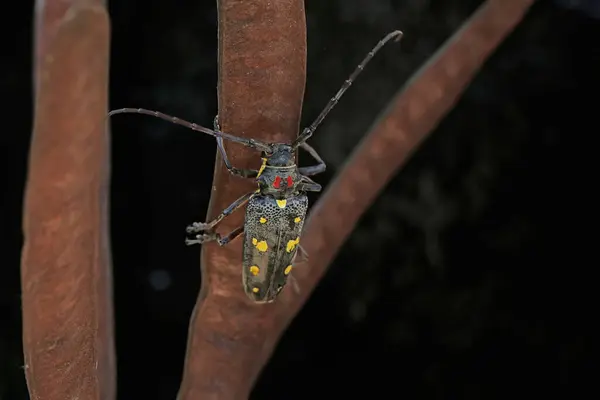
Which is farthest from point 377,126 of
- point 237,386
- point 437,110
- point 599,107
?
point 599,107

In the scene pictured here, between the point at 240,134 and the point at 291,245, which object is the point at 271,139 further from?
the point at 291,245

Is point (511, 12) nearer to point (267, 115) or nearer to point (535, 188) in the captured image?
point (267, 115)

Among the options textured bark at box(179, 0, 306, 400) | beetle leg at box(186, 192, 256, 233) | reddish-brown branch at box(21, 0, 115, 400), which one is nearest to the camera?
reddish-brown branch at box(21, 0, 115, 400)

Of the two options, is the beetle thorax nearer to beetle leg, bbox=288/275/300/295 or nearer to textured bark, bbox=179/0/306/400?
textured bark, bbox=179/0/306/400

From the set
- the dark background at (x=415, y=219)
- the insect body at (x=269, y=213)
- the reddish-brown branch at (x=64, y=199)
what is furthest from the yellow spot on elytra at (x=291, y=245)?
the dark background at (x=415, y=219)

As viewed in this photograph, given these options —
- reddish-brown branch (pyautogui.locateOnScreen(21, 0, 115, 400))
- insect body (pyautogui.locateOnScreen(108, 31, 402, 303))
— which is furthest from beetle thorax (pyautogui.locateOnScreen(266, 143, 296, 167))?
reddish-brown branch (pyautogui.locateOnScreen(21, 0, 115, 400))

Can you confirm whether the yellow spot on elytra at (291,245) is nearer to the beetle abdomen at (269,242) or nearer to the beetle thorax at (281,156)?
the beetle abdomen at (269,242)

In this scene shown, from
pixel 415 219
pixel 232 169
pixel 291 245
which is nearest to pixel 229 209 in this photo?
pixel 232 169
